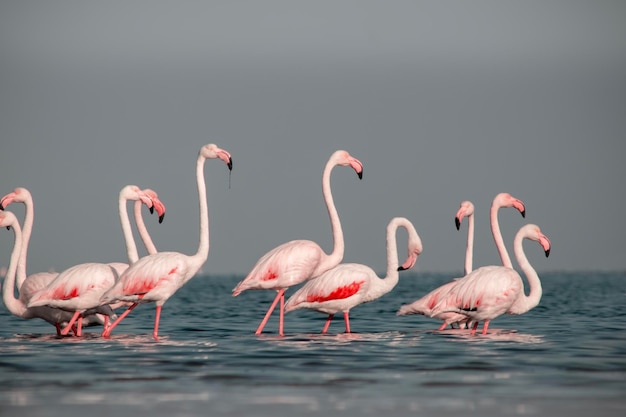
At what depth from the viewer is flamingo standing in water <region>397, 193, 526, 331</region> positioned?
1456 centimetres

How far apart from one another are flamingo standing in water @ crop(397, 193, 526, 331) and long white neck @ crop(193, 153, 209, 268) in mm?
2922

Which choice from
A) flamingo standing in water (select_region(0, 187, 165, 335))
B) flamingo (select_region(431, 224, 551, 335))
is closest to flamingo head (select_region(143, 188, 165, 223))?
flamingo standing in water (select_region(0, 187, 165, 335))

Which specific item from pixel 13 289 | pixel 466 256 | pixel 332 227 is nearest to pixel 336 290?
pixel 332 227

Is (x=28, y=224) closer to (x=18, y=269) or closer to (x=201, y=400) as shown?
(x=18, y=269)

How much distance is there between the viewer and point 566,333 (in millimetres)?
16984

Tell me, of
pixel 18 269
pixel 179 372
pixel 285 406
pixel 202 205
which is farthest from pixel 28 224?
pixel 285 406

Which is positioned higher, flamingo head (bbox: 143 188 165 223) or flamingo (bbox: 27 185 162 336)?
flamingo head (bbox: 143 188 165 223)

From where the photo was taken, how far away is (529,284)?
560 inches

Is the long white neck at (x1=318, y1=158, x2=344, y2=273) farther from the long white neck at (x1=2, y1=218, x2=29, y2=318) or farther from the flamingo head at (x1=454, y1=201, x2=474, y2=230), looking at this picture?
the long white neck at (x1=2, y1=218, x2=29, y2=318)

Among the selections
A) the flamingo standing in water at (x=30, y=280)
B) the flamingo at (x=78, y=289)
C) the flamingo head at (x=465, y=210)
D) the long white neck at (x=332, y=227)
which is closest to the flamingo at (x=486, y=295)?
the long white neck at (x=332, y=227)

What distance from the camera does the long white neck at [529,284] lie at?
14.7m

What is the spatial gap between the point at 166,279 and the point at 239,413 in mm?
5793

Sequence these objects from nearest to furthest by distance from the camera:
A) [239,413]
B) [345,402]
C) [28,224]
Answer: [239,413]
[345,402]
[28,224]

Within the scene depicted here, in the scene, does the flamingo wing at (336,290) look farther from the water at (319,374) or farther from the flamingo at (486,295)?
the flamingo at (486,295)
